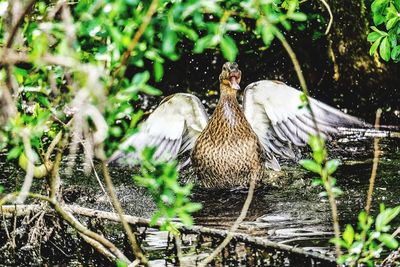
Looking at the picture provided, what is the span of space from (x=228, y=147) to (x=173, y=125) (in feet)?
1.85

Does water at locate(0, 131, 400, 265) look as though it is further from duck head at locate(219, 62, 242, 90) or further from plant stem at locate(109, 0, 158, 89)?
plant stem at locate(109, 0, 158, 89)

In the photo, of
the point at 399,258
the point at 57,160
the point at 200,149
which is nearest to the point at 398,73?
the point at 200,149

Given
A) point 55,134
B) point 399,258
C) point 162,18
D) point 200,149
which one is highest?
point 162,18

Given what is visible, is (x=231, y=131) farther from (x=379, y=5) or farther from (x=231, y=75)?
(x=379, y=5)

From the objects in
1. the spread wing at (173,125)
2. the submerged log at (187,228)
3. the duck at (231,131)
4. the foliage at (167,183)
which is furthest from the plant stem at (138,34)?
the duck at (231,131)

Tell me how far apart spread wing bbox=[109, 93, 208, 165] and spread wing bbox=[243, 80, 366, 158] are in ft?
1.65

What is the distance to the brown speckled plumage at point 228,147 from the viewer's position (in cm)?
710

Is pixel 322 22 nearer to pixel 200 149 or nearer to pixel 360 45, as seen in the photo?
pixel 360 45

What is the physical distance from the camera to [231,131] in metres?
7.09

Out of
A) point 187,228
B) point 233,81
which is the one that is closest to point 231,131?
point 233,81

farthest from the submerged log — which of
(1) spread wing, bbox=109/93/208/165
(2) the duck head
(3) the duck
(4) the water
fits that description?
(2) the duck head

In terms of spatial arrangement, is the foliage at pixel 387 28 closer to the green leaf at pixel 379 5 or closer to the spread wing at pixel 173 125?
the green leaf at pixel 379 5

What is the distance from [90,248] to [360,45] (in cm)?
596

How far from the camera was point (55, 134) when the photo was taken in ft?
15.3
